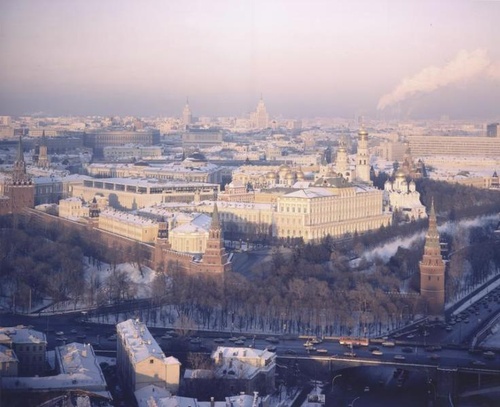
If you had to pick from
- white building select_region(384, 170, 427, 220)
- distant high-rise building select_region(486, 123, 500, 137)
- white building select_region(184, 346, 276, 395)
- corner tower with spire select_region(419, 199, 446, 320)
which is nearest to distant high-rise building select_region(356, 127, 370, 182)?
white building select_region(384, 170, 427, 220)

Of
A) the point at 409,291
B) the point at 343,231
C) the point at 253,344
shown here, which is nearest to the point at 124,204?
the point at 343,231

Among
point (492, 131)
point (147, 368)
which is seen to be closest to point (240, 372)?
point (147, 368)

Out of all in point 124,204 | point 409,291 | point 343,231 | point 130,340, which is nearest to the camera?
point 130,340

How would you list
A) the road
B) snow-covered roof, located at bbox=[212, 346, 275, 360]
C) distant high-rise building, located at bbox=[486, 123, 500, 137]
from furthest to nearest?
distant high-rise building, located at bbox=[486, 123, 500, 137], the road, snow-covered roof, located at bbox=[212, 346, 275, 360]

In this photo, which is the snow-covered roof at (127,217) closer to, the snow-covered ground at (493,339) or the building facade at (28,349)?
the snow-covered ground at (493,339)

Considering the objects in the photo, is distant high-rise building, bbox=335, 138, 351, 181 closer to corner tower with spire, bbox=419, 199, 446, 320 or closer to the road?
corner tower with spire, bbox=419, 199, 446, 320

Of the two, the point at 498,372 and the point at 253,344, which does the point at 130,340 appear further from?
the point at 498,372
